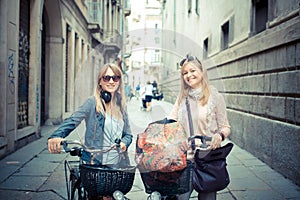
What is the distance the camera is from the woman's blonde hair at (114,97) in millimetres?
2316

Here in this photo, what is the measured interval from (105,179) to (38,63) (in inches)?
284

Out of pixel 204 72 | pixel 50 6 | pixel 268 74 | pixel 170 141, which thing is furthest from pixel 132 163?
pixel 50 6

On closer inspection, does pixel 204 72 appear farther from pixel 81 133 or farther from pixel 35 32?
pixel 35 32

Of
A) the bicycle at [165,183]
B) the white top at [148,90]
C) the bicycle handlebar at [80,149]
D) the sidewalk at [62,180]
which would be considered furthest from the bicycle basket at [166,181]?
the white top at [148,90]

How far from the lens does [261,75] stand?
6434mm

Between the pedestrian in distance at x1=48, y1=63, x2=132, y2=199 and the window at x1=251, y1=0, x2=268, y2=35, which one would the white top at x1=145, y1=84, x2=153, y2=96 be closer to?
the window at x1=251, y1=0, x2=268, y2=35

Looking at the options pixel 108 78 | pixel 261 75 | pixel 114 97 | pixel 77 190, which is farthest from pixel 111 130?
pixel 261 75

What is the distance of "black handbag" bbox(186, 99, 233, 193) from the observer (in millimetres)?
2184

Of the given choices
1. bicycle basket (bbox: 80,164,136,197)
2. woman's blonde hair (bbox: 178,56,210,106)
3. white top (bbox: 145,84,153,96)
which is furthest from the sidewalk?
white top (bbox: 145,84,153,96)

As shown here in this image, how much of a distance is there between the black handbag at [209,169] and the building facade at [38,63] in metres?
0.92

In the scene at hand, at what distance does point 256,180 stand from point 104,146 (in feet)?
11.1

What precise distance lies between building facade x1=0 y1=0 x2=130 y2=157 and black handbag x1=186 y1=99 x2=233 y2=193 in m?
0.92

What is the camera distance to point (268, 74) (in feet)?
A: 19.9

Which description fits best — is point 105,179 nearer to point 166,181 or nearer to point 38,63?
point 166,181
